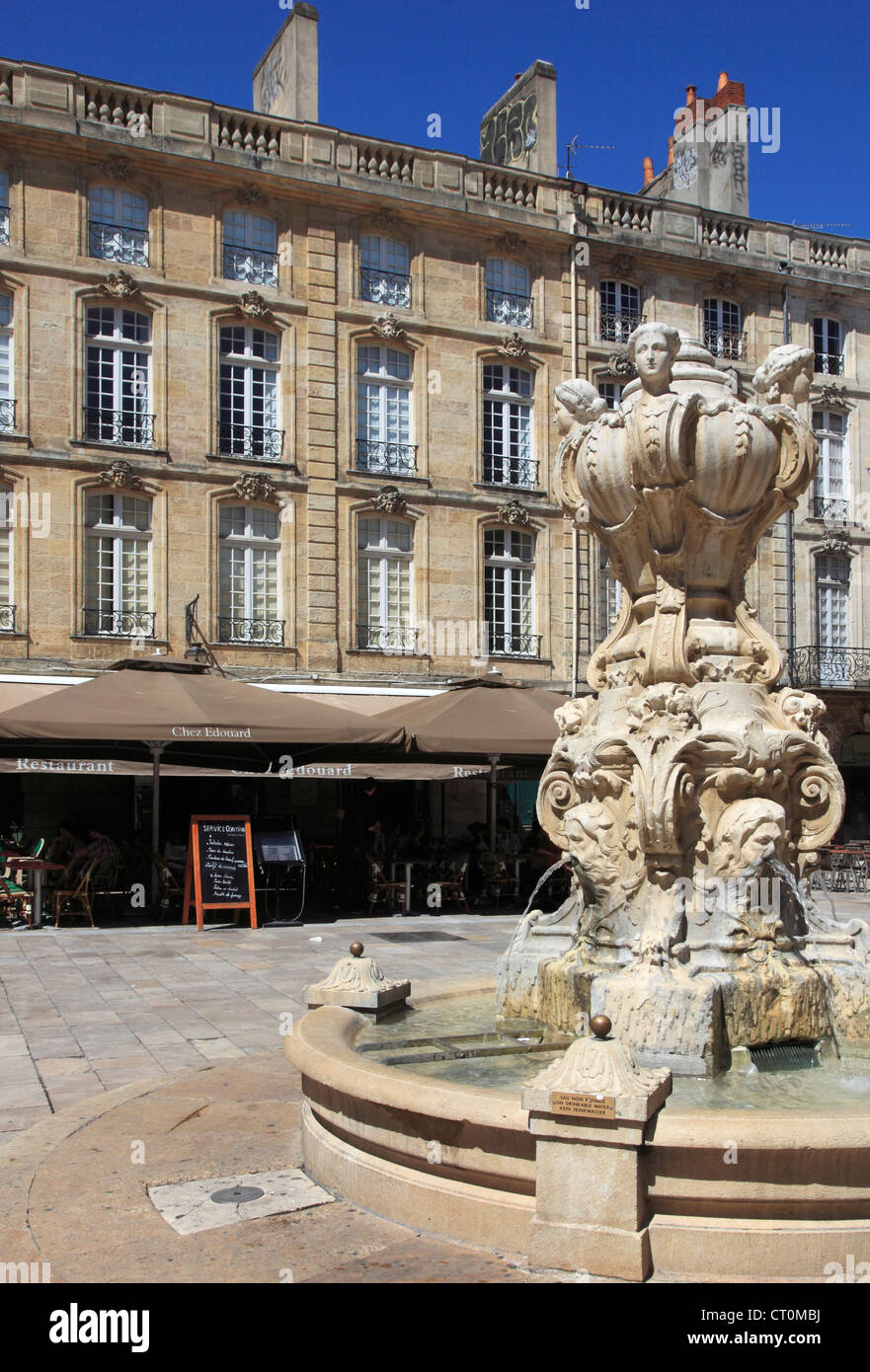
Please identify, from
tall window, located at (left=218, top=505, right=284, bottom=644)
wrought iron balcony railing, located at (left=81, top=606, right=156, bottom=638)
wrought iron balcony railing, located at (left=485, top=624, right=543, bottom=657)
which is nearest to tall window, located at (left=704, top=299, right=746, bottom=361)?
wrought iron balcony railing, located at (left=485, top=624, right=543, bottom=657)

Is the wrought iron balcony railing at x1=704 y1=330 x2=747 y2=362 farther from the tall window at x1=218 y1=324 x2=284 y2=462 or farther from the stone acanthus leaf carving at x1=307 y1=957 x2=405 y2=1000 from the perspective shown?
the stone acanthus leaf carving at x1=307 y1=957 x2=405 y2=1000

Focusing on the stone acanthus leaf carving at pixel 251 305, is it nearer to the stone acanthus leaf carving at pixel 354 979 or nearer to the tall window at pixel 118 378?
the tall window at pixel 118 378

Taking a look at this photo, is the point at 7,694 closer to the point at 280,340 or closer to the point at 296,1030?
the point at 280,340

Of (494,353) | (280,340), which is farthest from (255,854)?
(494,353)

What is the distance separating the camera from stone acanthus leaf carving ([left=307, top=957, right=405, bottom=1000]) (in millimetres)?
6539

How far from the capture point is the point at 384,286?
25.0 metres

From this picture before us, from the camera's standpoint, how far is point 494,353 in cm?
2573

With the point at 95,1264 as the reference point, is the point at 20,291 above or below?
above

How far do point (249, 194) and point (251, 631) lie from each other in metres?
7.94

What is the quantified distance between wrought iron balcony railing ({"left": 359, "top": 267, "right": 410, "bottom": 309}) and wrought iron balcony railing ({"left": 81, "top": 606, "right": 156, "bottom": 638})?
754cm

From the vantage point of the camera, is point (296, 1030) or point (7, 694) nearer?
point (296, 1030)

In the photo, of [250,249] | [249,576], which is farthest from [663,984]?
[250,249]
